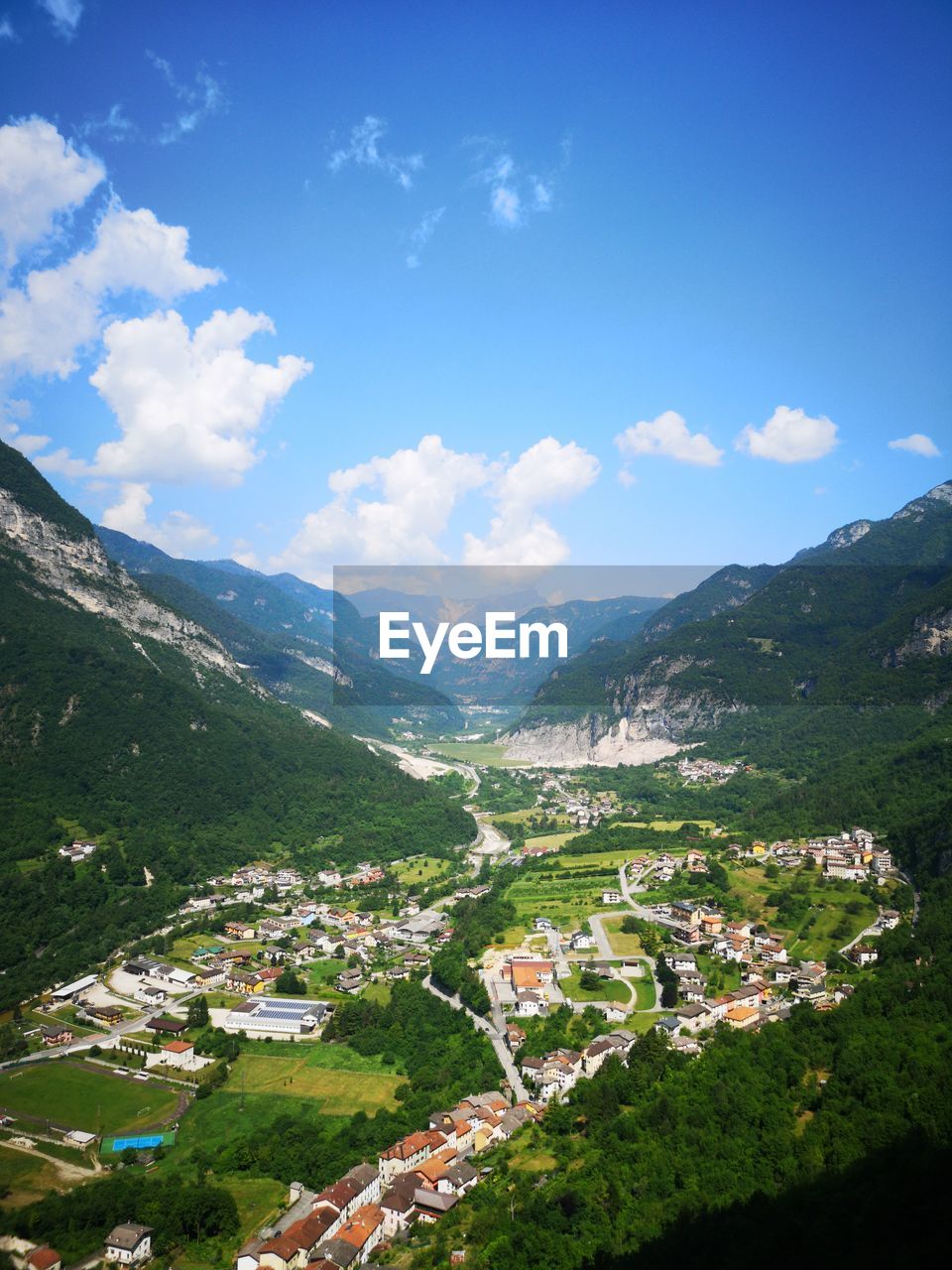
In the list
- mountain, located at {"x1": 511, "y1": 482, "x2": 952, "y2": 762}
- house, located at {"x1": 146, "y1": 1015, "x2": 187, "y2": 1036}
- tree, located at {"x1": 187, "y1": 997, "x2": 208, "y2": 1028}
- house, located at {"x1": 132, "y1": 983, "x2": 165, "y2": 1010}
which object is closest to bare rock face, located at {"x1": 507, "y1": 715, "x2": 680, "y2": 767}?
mountain, located at {"x1": 511, "y1": 482, "x2": 952, "y2": 762}

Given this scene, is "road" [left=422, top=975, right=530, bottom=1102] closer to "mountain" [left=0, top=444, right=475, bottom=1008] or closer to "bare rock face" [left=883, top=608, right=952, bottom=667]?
"mountain" [left=0, top=444, right=475, bottom=1008]

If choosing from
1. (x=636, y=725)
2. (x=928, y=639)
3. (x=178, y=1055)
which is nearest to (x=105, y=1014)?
(x=178, y=1055)

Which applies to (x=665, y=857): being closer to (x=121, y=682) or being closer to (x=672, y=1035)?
(x=672, y=1035)

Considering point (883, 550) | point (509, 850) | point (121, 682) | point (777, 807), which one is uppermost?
point (883, 550)

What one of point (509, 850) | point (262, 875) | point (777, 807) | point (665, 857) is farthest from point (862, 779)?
point (262, 875)

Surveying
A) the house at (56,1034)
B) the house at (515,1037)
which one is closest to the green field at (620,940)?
the house at (515,1037)

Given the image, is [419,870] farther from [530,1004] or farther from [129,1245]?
[129,1245]
